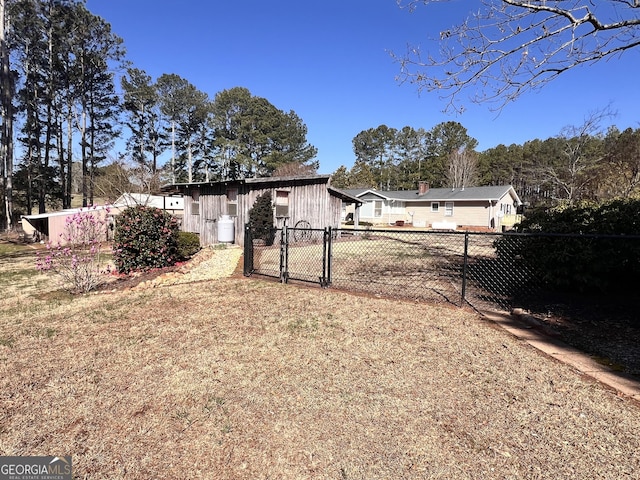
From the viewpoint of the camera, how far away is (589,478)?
178cm

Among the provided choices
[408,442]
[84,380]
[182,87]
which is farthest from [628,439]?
[182,87]

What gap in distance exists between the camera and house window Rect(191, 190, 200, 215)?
15047mm

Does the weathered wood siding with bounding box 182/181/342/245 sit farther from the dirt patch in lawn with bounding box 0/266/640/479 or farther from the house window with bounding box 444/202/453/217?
the house window with bounding box 444/202/453/217

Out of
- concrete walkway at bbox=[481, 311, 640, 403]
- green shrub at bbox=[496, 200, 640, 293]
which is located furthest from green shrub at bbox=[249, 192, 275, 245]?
concrete walkway at bbox=[481, 311, 640, 403]

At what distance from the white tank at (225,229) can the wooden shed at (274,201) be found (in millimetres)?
115

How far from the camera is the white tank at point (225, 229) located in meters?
12.9

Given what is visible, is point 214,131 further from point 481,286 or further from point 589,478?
point 589,478

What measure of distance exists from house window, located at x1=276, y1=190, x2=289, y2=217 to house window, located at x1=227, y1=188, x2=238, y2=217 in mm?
1656

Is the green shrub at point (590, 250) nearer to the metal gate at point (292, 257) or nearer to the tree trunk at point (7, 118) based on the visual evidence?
the metal gate at point (292, 257)

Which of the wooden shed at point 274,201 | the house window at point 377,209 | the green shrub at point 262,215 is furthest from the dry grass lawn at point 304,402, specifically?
the house window at point 377,209

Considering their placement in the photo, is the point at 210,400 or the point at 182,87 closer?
the point at 210,400

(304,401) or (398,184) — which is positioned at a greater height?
(398,184)

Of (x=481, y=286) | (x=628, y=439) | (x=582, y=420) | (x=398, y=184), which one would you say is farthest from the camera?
(x=398, y=184)

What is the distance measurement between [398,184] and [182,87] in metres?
31.5
